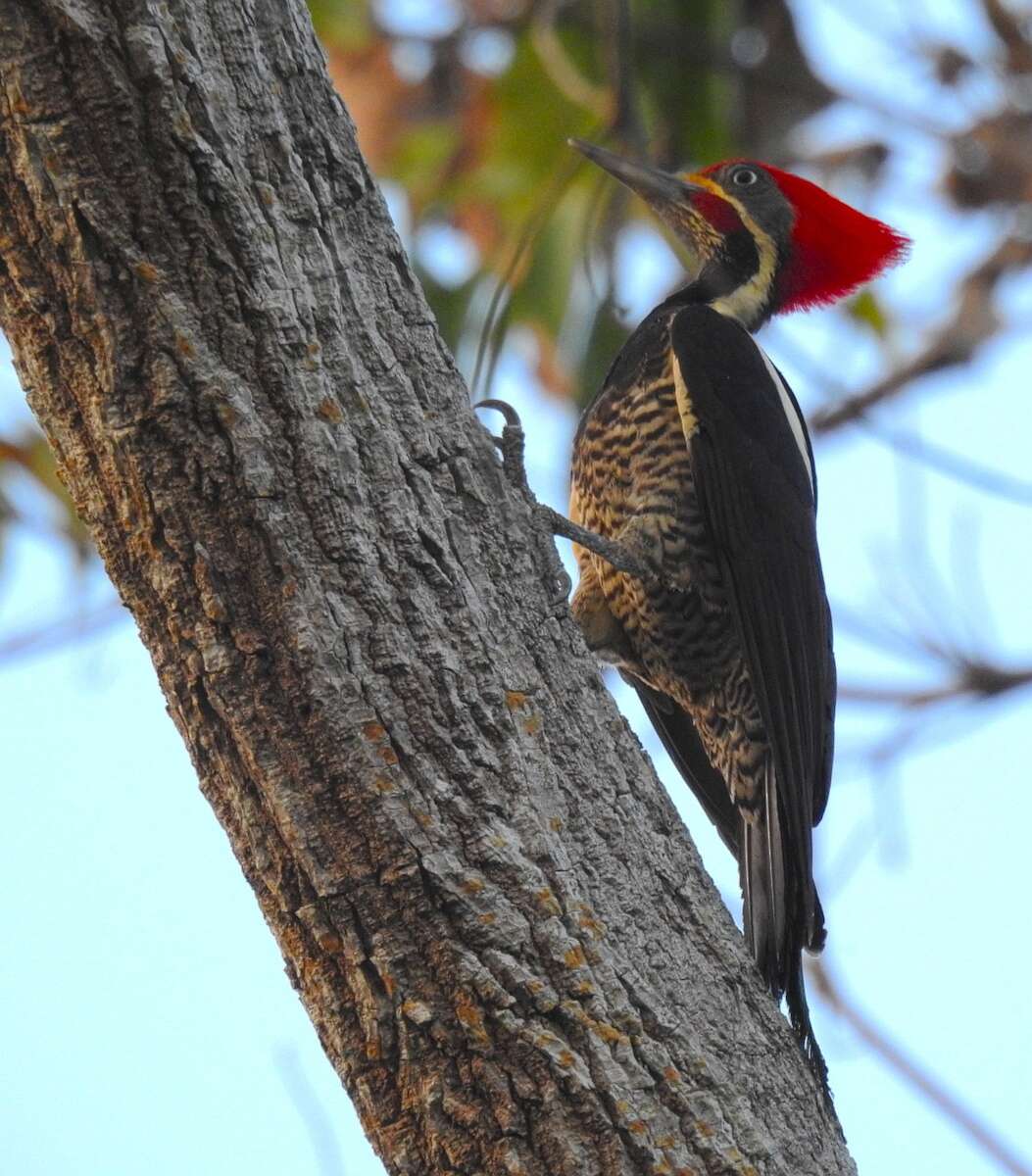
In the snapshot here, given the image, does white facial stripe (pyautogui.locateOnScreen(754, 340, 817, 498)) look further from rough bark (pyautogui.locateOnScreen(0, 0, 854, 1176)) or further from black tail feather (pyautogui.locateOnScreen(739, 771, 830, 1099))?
rough bark (pyautogui.locateOnScreen(0, 0, 854, 1176))

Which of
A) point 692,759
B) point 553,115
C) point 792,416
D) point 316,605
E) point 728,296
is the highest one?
point 553,115

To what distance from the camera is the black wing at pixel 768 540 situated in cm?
279

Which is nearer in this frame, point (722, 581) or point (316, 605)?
point (316, 605)

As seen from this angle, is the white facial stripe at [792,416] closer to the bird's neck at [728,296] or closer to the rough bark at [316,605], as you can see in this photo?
the bird's neck at [728,296]

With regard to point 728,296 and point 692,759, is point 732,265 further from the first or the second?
point 692,759

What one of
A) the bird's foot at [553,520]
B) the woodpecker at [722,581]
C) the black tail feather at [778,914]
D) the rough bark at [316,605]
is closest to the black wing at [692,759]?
the woodpecker at [722,581]

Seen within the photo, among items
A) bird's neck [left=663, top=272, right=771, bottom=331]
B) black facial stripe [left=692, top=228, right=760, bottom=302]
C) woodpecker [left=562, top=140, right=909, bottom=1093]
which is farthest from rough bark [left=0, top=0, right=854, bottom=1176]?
black facial stripe [left=692, top=228, right=760, bottom=302]

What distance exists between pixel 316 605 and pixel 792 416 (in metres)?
1.74

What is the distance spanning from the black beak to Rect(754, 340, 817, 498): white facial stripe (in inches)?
27.5

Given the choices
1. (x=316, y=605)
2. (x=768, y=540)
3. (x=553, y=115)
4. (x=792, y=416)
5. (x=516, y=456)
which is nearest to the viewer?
(x=316, y=605)

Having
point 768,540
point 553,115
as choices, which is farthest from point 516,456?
point 553,115

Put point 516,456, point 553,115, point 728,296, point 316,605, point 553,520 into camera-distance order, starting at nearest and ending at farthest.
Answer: point 316,605
point 516,456
point 553,520
point 728,296
point 553,115

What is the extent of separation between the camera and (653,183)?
3.88 m

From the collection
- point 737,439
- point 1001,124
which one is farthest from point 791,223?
point 1001,124
